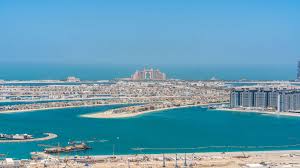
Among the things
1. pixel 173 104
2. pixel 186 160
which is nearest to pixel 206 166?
pixel 186 160

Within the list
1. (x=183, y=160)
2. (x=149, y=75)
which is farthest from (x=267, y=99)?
(x=149, y=75)

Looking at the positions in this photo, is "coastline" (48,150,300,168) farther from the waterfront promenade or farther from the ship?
the ship

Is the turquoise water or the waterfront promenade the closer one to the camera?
the waterfront promenade

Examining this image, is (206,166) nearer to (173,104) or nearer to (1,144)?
(1,144)

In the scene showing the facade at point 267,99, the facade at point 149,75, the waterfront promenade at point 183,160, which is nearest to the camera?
the waterfront promenade at point 183,160

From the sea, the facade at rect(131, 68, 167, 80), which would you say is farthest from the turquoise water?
the facade at rect(131, 68, 167, 80)

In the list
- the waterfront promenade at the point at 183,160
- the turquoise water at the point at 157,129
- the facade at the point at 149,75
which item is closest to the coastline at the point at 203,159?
the waterfront promenade at the point at 183,160

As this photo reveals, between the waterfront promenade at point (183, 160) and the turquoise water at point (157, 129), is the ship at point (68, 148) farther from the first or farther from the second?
the waterfront promenade at point (183, 160)
